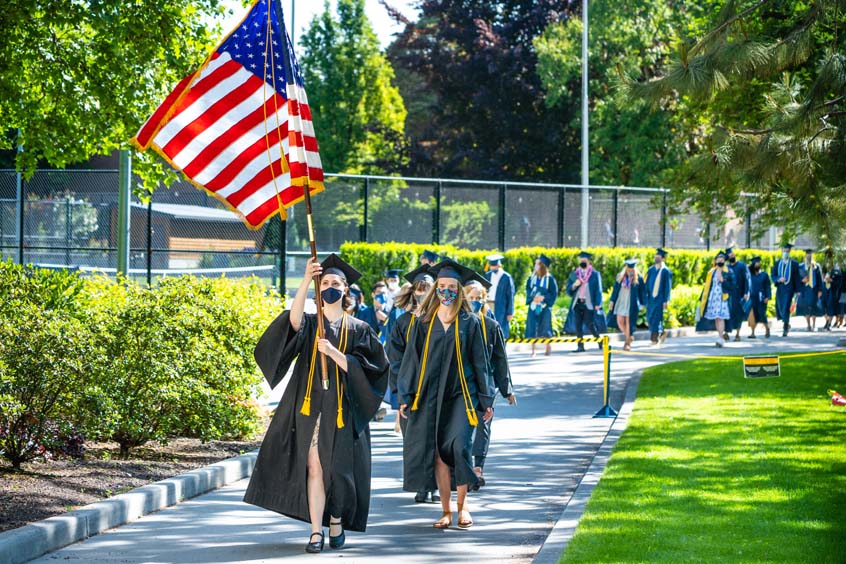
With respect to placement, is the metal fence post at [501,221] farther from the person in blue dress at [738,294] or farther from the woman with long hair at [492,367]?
the woman with long hair at [492,367]

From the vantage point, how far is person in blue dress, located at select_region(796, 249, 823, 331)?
29.0 m

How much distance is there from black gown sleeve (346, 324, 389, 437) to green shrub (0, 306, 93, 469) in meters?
2.69

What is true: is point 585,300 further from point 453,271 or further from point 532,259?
point 453,271

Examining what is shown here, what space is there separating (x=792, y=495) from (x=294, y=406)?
12.5 ft

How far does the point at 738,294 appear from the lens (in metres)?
25.3

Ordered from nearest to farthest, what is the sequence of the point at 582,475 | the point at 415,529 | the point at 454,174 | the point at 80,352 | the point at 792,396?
the point at 415,529, the point at 80,352, the point at 582,475, the point at 792,396, the point at 454,174

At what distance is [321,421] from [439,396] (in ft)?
3.90

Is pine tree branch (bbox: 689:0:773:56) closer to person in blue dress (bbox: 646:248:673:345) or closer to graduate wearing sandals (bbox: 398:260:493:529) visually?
graduate wearing sandals (bbox: 398:260:493:529)

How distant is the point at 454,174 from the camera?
45.8 m

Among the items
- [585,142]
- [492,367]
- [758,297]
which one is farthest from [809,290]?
[492,367]

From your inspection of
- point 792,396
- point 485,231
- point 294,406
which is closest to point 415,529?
point 294,406

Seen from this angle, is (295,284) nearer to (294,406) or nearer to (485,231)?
(485,231)

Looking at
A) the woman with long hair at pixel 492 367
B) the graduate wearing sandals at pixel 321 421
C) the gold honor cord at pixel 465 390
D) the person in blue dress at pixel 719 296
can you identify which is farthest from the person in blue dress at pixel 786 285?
the graduate wearing sandals at pixel 321 421

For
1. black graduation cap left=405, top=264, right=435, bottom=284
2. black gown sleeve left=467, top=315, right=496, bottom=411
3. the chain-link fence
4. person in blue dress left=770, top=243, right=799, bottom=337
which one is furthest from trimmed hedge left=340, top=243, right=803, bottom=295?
black gown sleeve left=467, top=315, right=496, bottom=411
